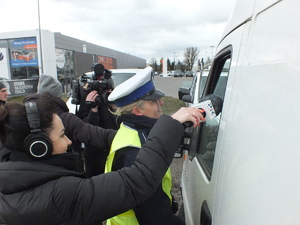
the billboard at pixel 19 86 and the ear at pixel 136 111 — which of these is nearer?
the ear at pixel 136 111

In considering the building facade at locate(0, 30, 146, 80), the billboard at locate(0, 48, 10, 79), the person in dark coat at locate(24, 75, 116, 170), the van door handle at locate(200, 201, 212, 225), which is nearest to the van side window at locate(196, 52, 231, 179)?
the van door handle at locate(200, 201, 212, 225)

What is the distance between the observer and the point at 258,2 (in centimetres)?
97

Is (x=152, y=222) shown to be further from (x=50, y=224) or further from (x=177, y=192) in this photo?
(x=177, y=192)

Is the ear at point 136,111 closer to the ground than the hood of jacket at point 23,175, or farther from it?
farther from it

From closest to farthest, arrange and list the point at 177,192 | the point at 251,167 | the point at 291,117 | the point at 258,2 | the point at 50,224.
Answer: the point at 291,117
the point at 251,167
the point at 258,2
the point at 50,224
the point at 177,192

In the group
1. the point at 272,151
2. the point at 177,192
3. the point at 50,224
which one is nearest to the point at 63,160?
the point at 50,224

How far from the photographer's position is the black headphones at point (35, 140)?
3.74 ft

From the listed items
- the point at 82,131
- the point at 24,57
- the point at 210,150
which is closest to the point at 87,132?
the point at 82,131

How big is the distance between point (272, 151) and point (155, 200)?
2.41 feet

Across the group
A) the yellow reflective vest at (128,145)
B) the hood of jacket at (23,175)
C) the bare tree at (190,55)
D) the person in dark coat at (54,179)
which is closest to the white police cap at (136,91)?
the yellow reflective vest at (128,145)

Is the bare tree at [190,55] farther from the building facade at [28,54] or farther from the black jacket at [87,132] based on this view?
the black jacket at [87,132]

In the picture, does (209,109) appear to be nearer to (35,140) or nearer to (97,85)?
(35,140)

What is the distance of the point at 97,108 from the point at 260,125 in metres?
2.31

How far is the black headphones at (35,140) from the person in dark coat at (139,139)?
1.08 feet
